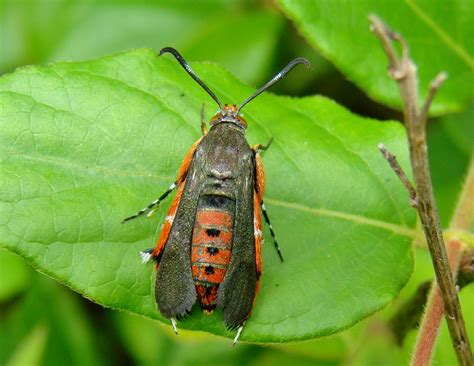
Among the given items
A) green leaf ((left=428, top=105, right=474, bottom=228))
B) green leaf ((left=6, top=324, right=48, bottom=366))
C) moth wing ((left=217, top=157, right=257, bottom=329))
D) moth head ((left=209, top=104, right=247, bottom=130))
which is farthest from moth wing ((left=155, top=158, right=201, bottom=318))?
green leaf ((left=428, top=105, right=474, bottom=228))

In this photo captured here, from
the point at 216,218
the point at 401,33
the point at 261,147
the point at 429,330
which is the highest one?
the point at 401,33

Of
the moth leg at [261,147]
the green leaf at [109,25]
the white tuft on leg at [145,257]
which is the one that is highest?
the green leaf at [109,25]

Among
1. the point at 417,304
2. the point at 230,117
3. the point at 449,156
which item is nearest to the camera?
the point at 230,117

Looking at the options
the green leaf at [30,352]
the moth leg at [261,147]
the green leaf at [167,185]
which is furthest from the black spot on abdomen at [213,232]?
the green leaf at [30,352]

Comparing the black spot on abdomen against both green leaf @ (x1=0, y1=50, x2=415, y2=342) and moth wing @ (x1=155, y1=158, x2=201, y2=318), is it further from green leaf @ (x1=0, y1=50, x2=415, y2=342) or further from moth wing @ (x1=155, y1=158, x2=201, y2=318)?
green leaf @ (x1=0, y1=50, x2=415, y2=342)

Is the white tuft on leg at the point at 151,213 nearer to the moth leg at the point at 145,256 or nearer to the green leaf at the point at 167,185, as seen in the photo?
the green leaf at the point at 167,185

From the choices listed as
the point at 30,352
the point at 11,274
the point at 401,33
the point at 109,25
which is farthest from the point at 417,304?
the point at 109,25

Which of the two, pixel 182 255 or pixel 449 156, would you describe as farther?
pixel 449 156

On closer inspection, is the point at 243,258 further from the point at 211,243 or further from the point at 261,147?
the point at 261,147
